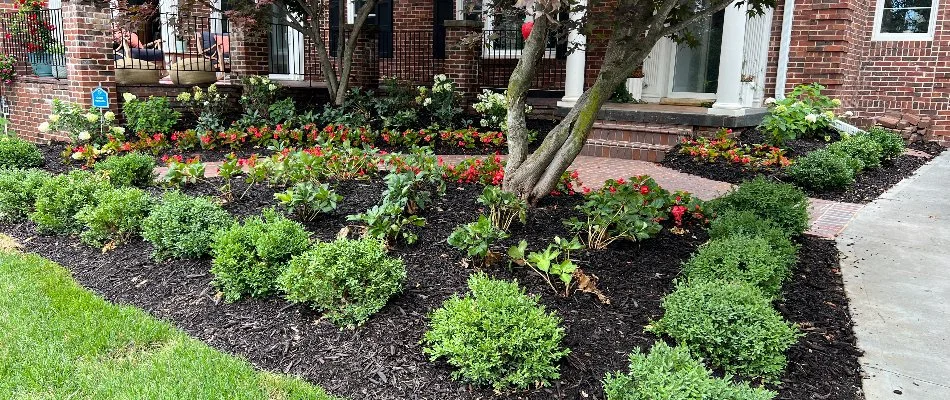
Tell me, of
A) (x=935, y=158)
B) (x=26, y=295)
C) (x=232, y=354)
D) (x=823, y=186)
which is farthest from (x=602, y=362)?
(x=935, y=158)

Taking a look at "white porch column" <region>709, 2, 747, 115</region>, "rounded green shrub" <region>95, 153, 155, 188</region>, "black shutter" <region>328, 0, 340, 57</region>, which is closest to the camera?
"rounded green shrub" <region>95, 153, 155, 188</region>

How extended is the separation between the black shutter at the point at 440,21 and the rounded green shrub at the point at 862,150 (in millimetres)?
6960

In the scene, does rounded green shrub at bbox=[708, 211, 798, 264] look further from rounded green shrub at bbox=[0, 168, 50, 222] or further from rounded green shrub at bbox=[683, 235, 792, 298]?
rounded green shrub at bbox=[0, 168, 50, 222]

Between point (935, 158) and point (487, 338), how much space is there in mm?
8192

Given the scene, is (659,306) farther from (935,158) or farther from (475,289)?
(935,158)

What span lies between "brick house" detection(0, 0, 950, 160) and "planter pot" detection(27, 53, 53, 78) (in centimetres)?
16

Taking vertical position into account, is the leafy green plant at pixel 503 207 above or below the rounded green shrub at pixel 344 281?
above

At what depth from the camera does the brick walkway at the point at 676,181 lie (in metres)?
5.43

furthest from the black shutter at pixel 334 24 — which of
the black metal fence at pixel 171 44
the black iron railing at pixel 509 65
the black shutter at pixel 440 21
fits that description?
the black iron railing at pixel 509 65

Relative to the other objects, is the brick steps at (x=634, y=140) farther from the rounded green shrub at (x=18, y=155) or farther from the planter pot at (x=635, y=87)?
the rounded green shrub at (x=18, y=155)

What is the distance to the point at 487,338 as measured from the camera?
2789mm

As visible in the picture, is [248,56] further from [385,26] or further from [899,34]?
[899,34]

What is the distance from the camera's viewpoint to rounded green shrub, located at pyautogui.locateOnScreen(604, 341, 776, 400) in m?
2.42

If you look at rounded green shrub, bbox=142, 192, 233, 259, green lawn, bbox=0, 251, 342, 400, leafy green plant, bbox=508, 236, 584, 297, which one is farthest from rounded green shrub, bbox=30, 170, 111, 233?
leafy green plant, bbox=508, 236, 584, 297
